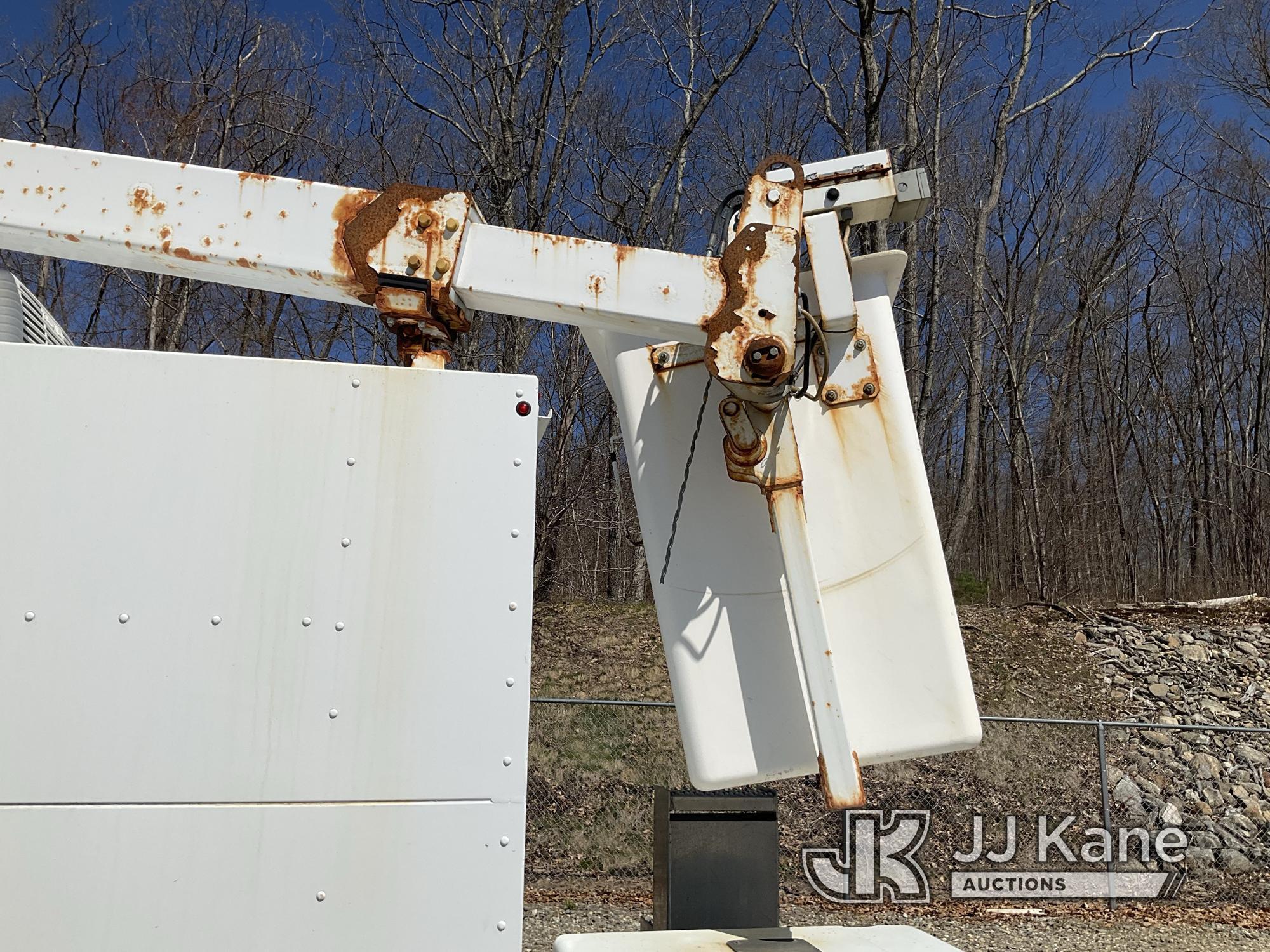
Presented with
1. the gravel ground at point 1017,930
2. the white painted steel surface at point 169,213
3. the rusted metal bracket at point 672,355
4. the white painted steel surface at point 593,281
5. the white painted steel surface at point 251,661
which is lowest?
the gravel ground at point 1017,930

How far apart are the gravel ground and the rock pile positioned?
Result: 1494 mm

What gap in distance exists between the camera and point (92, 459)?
6.03 ft

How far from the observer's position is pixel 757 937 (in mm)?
2590

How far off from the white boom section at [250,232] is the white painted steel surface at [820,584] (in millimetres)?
325

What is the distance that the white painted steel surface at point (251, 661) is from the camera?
5.62 ft

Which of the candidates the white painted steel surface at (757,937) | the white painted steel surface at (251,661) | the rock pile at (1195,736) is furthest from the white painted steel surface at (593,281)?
the rock pile at (1195,736)

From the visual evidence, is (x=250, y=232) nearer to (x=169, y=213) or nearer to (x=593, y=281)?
(x=169, y=213)

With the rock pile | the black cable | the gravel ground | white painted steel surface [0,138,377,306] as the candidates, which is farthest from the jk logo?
white painted steel surface [0,138,377,306]

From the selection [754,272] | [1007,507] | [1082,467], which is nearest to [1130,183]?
[1082,467]

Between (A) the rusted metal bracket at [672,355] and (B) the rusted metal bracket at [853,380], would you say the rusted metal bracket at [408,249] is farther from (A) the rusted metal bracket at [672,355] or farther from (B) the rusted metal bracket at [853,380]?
(B) the rusted metal bracket at [853,380]

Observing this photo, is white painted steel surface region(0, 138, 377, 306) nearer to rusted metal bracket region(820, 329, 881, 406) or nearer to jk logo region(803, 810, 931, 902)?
rusted metal bracket region(820, 329, 881, 406)

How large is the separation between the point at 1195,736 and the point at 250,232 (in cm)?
1059

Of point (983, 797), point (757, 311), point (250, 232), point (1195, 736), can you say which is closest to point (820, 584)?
point (757, 311)

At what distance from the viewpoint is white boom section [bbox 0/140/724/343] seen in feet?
7.30
